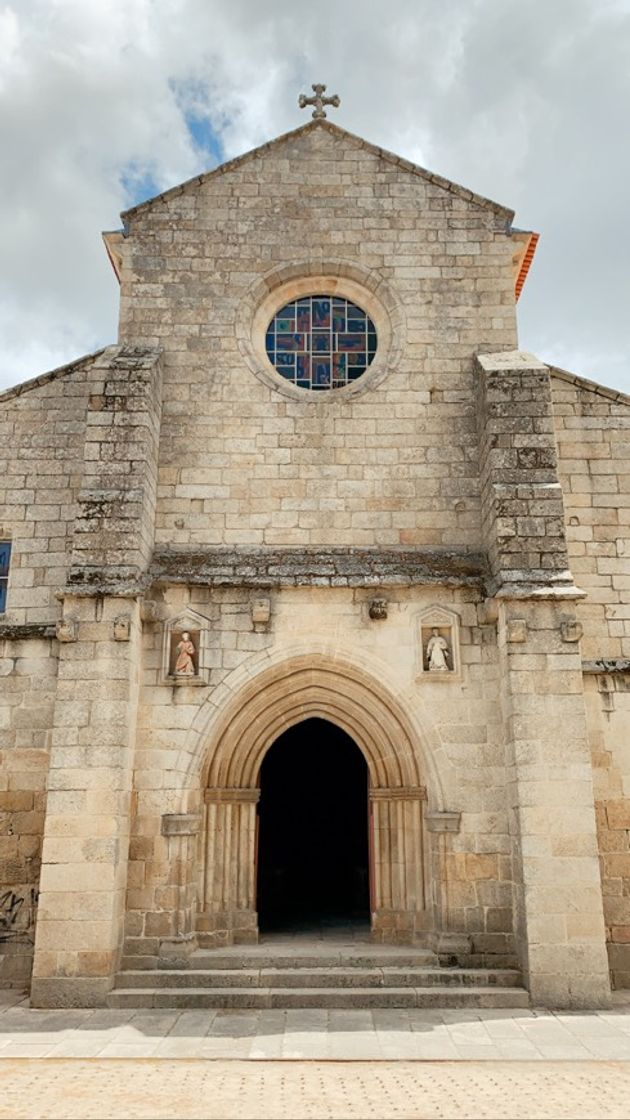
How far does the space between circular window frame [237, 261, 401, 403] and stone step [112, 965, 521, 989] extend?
6.04 meters

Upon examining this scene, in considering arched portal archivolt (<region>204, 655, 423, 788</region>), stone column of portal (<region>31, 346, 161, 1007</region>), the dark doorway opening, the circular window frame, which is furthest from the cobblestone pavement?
the dark doorway opening

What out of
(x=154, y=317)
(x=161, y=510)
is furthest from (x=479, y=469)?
(x=154, y=317)

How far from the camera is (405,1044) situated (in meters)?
6.16

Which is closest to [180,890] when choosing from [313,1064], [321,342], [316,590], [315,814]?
[313,1064]

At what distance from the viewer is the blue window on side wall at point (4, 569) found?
9125 millimetres

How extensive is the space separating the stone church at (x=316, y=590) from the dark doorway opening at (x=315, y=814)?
9.67 ft

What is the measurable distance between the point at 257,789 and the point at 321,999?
7.12 feet

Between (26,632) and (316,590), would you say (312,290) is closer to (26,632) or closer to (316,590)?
(316,590)

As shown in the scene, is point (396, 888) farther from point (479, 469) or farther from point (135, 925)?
point (479, 469)

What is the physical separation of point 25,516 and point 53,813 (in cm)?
344

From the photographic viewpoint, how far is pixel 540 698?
25.8 feet

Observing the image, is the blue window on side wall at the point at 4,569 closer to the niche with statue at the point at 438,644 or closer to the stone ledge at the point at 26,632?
Answer: the stone ledge at the point at 26,632

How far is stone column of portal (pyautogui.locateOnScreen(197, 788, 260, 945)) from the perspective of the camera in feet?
26.5

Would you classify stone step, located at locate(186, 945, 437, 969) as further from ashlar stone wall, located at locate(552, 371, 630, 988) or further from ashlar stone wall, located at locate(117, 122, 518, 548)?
ashlar stone wall, located at locate(117, 122, 518, 548)
